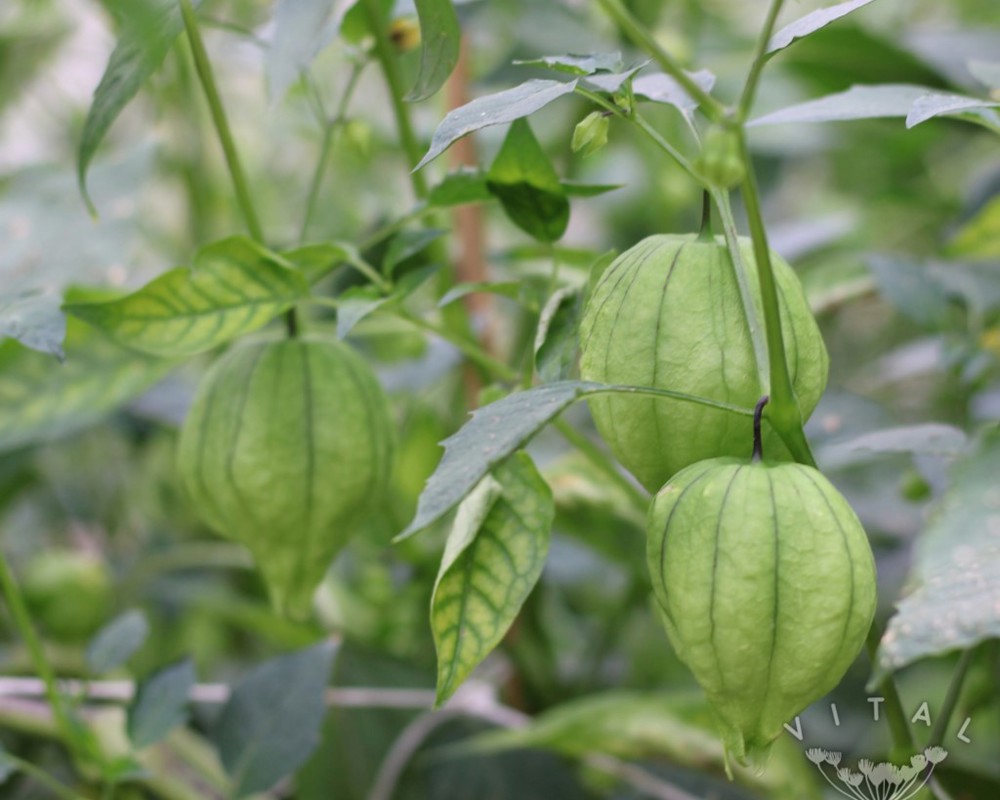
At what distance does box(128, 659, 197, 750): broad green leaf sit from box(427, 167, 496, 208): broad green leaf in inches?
→ 10.9

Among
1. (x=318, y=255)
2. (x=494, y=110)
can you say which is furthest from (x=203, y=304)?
(x=494, y=110)

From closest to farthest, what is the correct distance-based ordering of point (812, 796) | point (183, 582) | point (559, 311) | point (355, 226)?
point (559, 311)
point (812, 796)
point (183, 582)
point (355, 226)

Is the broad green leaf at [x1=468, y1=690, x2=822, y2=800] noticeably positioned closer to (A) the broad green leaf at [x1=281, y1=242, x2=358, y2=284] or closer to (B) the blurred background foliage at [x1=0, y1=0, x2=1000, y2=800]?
(B) the blurred background foliage at [x1=0, y1=0, x2=1000, y2=800]

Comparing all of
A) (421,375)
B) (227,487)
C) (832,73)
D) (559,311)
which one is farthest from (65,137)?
(559,311)

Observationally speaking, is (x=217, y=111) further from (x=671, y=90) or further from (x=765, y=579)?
(x=765, y=579)

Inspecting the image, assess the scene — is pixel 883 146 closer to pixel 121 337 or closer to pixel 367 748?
pixel 367 748

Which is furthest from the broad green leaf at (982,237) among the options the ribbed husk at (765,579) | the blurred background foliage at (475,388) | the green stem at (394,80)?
the ribbed husk at (765,579)

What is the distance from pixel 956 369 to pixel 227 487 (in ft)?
1.35

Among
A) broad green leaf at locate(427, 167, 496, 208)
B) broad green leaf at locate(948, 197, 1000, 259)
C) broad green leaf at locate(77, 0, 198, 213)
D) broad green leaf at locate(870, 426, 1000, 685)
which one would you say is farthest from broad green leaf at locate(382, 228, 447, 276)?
broad green leaf at locate(948, 197, 1000, 259)

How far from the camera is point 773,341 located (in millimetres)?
314

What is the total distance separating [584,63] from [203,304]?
0.18m

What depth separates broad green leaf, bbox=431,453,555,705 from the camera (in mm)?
352

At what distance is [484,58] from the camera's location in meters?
1.33

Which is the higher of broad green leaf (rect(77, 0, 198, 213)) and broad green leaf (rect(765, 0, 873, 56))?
broad green leaf (rect(77, 0, 198, 213))
